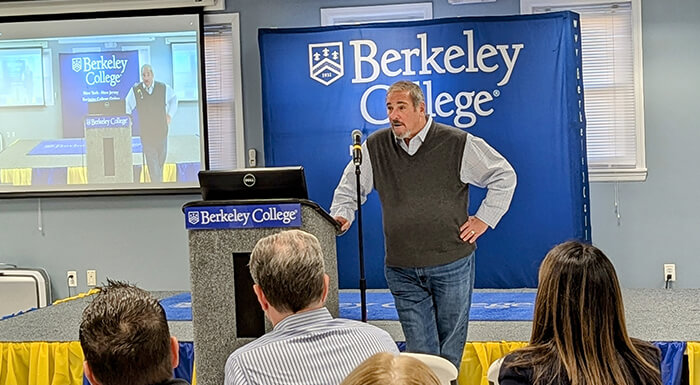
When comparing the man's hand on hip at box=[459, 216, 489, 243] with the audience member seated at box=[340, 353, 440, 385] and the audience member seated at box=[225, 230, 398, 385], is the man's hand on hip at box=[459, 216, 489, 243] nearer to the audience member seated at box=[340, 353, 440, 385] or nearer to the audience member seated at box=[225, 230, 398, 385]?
the audience member seated at box=[225, 230, 398, 385]

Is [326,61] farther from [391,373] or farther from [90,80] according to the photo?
[391,373]

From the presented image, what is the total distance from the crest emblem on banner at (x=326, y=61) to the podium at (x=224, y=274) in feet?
9.04

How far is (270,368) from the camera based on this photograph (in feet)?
5.07

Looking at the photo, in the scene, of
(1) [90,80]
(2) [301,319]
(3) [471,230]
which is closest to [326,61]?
(1) [90,80]

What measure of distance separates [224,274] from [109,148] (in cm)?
349

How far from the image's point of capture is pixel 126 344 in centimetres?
132

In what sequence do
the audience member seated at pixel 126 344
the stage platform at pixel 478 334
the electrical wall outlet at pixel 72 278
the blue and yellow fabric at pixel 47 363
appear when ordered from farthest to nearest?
the electrical wall outlet at pixel 72 278 → the blue and yellow fabric at pixel 47 363 → the stage platform at pixel 478 334 → the audience member seated at pixel 126 344

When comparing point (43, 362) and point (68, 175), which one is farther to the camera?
point (68, 175)

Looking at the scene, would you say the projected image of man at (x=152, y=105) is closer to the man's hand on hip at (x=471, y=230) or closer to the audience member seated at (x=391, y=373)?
the man's hand on hip at (x=471, y=230)

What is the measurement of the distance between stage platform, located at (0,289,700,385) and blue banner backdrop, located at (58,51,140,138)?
178 centimetres

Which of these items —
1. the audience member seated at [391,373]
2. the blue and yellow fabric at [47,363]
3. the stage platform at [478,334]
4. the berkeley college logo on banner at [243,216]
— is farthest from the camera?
the blue and yellow fabric at [47,363]

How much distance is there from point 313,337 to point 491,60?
356 centimetres

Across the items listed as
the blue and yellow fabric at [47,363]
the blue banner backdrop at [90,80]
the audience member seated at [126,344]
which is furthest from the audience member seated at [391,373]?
the blue banner backdrop at [90,80]

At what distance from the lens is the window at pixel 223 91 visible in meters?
5.39
